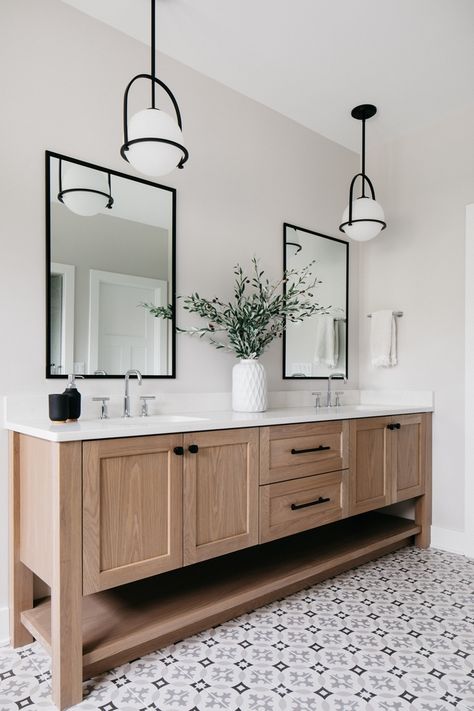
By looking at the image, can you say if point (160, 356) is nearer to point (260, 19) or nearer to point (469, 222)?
point (260, 19)

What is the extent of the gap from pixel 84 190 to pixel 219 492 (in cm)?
139

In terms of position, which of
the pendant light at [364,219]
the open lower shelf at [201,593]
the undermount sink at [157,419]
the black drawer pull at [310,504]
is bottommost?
the open lower shelf at [201,593]

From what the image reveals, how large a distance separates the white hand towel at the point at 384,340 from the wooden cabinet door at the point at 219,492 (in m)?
1.53

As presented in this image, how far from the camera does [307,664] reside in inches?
69.5

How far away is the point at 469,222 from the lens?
116 inches

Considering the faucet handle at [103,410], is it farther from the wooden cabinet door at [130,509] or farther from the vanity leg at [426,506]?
the vanity leg at [426,506]

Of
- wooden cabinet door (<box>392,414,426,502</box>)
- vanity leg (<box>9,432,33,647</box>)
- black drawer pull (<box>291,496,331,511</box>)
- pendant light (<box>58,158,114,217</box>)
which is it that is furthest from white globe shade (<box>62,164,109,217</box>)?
wooden cabinet door (<box>392,414,426,502</box>)

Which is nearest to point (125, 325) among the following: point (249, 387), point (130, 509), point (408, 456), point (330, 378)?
Result: point (249, 387)

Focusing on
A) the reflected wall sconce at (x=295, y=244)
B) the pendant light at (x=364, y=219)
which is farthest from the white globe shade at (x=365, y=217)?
the reflected wall sconce at (x=295, y=244)

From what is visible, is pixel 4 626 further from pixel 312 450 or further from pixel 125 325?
pixel 312 450

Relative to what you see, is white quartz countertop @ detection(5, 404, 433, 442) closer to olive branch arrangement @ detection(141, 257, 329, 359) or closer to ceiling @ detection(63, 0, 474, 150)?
olive branch arrangement @ detection(141, 257, 329, 359)

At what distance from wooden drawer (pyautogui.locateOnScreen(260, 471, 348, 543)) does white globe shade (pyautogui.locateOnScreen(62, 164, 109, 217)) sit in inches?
55.3

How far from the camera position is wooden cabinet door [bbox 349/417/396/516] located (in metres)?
2.53

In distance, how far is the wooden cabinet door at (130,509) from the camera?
1.57m
